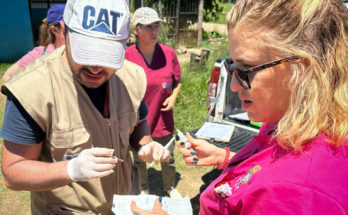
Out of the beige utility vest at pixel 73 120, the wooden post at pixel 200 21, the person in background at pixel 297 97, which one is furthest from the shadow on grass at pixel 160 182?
the wooden post at pixel 200 21

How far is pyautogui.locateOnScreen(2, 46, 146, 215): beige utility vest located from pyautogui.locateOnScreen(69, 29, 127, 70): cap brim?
0.13 metres

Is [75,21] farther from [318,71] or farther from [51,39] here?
[51,39]

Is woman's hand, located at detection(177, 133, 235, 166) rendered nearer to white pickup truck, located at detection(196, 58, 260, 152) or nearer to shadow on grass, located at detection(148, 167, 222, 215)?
white pickup truck, located at detection(196, 58, 260, 152)

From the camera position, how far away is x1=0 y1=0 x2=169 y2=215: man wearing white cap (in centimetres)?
137

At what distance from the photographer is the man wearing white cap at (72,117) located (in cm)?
137

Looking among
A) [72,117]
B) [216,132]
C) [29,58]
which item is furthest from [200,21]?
[72,117]

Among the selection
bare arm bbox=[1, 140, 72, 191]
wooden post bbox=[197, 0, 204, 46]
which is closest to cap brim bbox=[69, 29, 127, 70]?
bare arm bbox=[1, 140, 72, 191]

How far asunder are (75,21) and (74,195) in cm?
92

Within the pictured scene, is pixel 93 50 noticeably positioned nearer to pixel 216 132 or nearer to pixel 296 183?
pixel 296 183

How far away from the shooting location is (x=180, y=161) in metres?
4.39

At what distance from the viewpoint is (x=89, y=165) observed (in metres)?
1.39

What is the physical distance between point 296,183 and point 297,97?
0.29m

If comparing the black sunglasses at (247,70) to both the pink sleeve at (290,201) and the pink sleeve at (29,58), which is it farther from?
the pink sleeve at (29,58)

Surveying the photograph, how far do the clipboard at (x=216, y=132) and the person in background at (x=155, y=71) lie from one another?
1.24 feet
